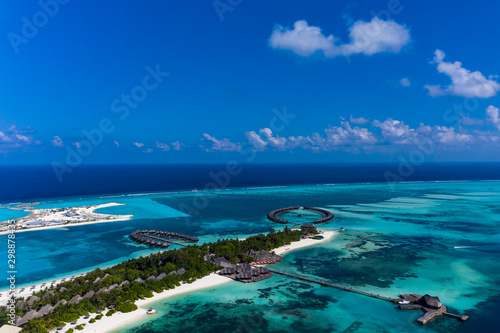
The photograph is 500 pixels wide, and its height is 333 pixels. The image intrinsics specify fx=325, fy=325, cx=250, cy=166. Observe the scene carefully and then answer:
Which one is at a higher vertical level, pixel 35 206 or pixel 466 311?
pixel 35 206

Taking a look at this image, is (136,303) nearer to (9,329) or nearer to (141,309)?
(141,309)

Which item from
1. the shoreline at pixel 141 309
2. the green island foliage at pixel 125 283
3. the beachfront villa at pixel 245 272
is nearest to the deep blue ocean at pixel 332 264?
the shoreline at pixel 141 309

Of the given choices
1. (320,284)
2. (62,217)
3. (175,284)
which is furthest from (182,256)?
(62,217)

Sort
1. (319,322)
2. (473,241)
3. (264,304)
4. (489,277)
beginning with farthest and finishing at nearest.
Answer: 1. (473,241)
2. (489,277)
3. (264,304)
4. (319,322)

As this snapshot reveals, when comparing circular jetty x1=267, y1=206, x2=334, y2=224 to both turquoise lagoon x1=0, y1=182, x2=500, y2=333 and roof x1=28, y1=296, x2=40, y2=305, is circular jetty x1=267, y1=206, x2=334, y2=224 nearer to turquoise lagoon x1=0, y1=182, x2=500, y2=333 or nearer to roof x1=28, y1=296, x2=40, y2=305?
turquoise lagoon x1=0, y1=182, x2=500, y2=333

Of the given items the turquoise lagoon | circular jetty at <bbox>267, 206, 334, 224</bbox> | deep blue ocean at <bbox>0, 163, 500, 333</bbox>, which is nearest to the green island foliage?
deep blue ocean at <bbox>0, 163, 500, 333</bbox>

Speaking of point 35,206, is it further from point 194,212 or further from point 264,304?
point 264,304

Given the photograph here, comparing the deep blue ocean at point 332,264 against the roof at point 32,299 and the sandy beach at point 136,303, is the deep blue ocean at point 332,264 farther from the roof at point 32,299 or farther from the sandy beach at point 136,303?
the roof at point 32,299
